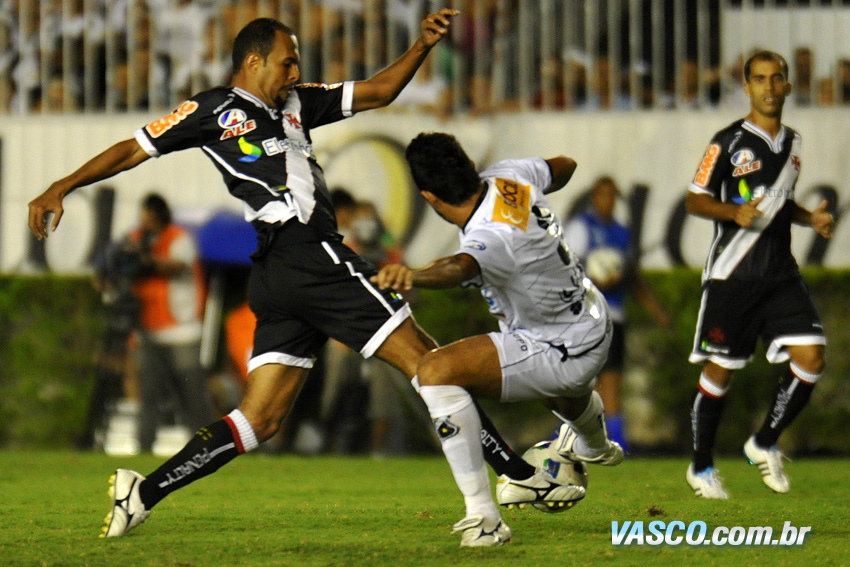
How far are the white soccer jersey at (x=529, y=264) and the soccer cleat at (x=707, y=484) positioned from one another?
1.93 meters

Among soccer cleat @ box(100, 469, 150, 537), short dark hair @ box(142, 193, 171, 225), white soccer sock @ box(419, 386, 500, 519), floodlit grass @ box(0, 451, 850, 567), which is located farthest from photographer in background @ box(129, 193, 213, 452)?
white soccer sock @ box(419, 386, 500, 519)

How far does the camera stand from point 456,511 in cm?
656

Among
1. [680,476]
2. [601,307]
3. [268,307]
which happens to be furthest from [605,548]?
[680,476]

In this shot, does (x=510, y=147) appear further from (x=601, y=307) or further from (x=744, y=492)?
(x=601, y=307)

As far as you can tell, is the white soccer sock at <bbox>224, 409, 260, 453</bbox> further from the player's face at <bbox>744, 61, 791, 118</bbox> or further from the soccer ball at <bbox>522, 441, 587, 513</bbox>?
the player's face at <bbox>744, 61, 791, 118</bbox>

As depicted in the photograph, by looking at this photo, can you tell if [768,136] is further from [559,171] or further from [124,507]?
[124,507]

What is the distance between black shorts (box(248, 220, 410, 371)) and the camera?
5.70 m

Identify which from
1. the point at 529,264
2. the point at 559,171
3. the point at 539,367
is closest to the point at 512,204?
the point at 529,264

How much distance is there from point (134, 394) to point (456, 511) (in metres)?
5.10

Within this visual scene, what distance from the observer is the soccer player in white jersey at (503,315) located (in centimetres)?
526

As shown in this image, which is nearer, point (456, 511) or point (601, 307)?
point (601, 307)

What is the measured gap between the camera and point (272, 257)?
19.1 feet

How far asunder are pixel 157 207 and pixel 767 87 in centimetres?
543

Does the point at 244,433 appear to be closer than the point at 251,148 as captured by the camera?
Yes
